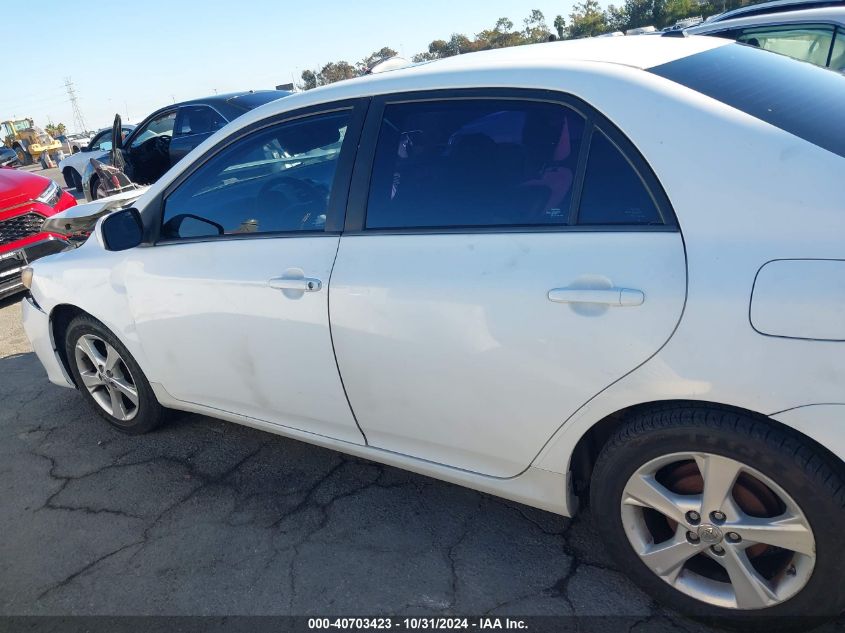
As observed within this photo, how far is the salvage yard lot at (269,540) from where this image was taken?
226 centimetres

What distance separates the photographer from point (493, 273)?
1.99 meters

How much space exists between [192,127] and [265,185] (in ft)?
21.2

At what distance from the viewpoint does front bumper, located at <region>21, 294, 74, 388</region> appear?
3557mm

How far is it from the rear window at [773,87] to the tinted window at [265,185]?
48.4 inches

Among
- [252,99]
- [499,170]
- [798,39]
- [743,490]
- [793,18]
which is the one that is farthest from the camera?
[252,99]

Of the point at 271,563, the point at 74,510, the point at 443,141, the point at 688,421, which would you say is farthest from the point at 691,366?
the point at 74,510

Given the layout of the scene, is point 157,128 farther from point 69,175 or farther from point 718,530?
point 718,530

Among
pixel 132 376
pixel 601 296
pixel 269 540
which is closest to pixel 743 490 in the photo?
pixel 601 296

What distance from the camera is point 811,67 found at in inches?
93.4

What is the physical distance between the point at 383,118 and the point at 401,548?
162 centimetres

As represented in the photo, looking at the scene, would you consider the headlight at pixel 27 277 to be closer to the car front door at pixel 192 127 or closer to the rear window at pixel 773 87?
the rear window at pixel 773 87

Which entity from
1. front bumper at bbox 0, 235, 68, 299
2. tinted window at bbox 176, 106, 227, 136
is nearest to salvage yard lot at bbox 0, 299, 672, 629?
front bumper at bbox 0, 235, 68, 299

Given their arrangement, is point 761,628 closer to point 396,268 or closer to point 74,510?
point 396,268

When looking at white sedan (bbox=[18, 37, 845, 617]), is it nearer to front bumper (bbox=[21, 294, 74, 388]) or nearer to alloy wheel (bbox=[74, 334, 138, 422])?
alloy wheel (bbox=[74, 334, 138, 422])
